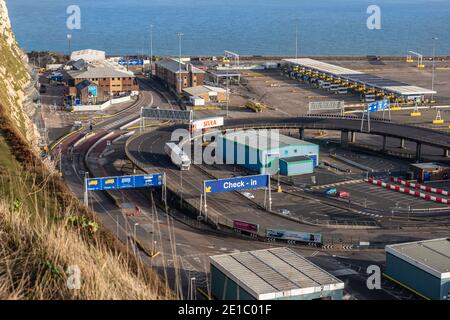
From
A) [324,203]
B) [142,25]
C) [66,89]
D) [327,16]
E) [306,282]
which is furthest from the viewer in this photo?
[327,16]

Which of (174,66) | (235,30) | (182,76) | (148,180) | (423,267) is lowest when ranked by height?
(423,267)

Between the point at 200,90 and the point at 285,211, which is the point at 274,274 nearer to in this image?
the point at 285,211

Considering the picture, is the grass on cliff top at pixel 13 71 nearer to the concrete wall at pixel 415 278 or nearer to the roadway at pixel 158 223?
the roadway at pixel 158 223

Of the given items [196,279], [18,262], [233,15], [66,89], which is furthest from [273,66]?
[233,15]

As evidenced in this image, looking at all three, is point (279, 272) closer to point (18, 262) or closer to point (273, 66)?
point (18, 262)

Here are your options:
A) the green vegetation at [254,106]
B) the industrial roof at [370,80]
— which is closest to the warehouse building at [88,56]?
the industrial roof at [370,80]
